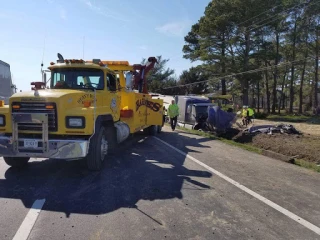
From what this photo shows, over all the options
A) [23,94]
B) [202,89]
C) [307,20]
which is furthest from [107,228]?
[202,89]

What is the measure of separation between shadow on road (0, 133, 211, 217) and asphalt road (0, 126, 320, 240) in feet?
0.06

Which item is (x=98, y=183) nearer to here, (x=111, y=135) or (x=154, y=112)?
(x=111, y=135)

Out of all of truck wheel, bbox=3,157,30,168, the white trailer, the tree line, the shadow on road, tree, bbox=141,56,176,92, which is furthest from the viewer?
tree, bbox=141,56,176,92

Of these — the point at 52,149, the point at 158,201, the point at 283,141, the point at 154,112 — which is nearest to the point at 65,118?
the point at 52,149

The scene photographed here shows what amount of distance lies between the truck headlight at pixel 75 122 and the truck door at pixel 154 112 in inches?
262

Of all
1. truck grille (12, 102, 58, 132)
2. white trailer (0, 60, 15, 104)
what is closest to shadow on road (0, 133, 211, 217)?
truck grille (12, 102, 58, 132)

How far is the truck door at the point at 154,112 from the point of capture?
1326cm

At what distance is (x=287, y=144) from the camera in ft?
41.0

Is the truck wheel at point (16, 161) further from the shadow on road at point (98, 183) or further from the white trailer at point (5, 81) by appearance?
the white trailer at point (5, 81)

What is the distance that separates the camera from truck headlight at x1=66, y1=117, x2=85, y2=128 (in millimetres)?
6492

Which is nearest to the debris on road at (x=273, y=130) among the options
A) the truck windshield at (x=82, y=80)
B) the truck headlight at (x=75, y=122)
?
the truck windshield at (x=82, y=80)

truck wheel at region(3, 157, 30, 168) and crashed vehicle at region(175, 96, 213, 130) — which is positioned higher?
crashed vehicle at region(175, 96, 213, 130)

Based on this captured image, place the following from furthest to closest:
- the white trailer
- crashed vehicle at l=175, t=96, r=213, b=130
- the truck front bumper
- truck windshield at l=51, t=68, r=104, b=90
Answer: crashed vehicle at l=175, t=96, r=213, b=130, the white trailer, truck windshield at l=51, t=68, r=104, b=90, the truck front bumper

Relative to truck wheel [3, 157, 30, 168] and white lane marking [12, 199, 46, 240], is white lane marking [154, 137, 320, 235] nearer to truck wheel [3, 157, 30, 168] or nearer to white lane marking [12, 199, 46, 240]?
white lane marking [12, 199, 46, 240]
